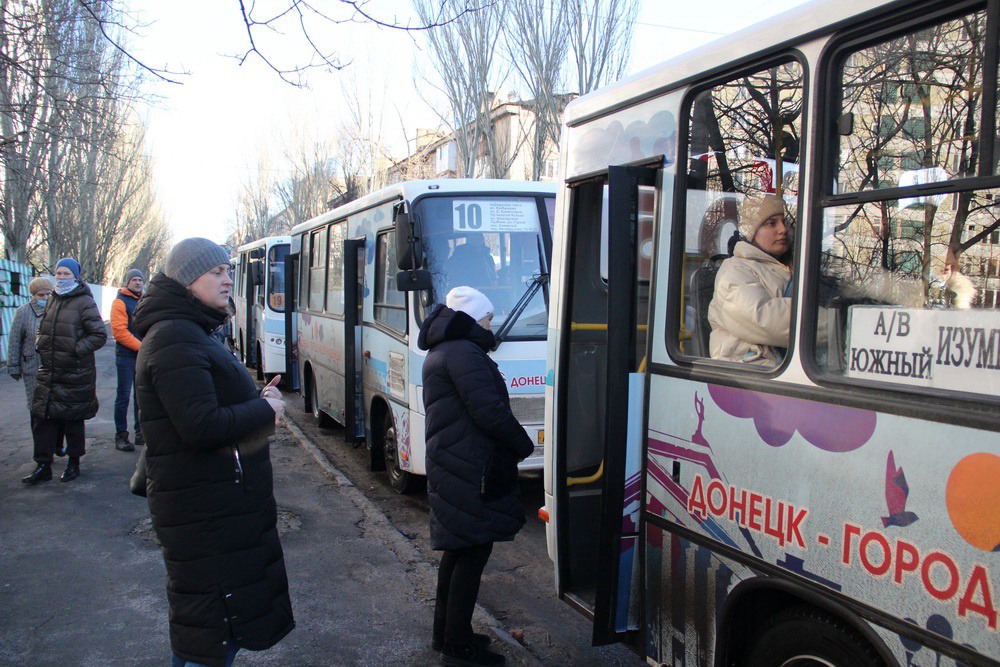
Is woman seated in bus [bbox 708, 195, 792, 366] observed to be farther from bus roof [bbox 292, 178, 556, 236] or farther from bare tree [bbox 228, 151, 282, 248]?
bare tree [bbox 228, 151, 282, 248]

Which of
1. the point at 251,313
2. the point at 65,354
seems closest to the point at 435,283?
the point at 65,354

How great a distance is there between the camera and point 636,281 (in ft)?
10.9

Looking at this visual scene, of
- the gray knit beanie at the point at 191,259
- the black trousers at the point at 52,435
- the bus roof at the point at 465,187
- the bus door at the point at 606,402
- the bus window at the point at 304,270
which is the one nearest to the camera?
the gray knit beanie at the point at 191,259

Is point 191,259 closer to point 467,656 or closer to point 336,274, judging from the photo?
point 467,656

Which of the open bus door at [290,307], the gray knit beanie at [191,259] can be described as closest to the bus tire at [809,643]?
the gray knit beanie at [191,259]

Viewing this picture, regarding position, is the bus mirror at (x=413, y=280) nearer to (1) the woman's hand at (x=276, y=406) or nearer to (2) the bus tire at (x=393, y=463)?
(2) the bus tire at (x=393, y=463)

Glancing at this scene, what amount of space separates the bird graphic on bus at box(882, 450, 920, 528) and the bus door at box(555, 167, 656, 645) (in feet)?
3.80

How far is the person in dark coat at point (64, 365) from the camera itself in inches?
271

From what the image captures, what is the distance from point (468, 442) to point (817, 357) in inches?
68.1

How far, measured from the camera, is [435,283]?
6.39 m

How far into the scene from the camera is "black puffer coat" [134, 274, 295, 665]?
264 cm

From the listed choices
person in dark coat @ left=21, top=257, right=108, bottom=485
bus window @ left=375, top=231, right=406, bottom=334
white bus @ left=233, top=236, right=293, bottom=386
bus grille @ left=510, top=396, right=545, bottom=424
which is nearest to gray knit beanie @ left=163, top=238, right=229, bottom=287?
bus grille @ left=510, top=396, right=545, bottom=424

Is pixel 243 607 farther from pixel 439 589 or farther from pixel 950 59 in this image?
pixel 950 59

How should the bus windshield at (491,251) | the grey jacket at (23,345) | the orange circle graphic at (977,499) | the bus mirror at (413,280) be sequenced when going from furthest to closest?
the grey jacket at (23,345), the bus windshield at (491,251), the bus mirror at (413,280), the orange circle graphic at (977,499)
